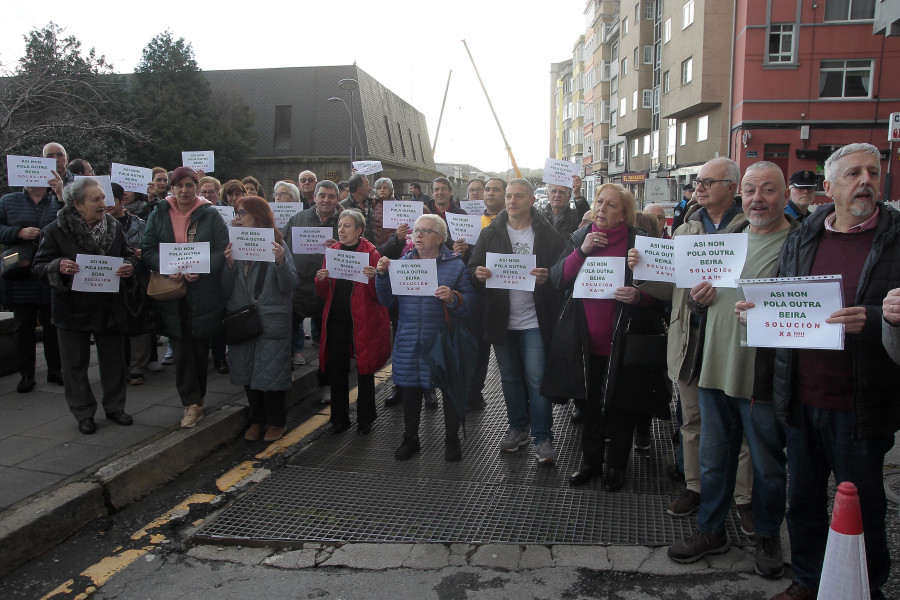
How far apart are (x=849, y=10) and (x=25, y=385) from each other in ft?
106

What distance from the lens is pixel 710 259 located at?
3.31 meters

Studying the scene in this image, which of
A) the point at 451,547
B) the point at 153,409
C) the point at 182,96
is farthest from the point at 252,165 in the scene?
the point at 451,547

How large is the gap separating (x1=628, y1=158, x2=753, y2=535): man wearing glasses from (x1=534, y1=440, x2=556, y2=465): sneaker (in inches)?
39.9

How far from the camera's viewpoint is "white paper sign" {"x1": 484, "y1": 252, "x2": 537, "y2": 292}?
474cm

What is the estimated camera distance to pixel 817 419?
9.34 feet

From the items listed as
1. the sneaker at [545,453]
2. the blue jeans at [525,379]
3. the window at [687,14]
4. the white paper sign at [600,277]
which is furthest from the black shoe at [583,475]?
the window at [687,14]

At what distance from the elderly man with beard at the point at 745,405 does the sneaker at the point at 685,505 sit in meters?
0.41

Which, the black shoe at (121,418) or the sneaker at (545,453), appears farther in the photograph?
the black shoe at (121,418)

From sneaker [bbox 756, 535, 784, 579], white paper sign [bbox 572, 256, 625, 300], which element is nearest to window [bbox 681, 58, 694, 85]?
white paper sign [bbox 572, 256, 625, 300]

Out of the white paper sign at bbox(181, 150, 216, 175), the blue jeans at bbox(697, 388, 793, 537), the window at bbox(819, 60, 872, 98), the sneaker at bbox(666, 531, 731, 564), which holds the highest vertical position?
the window at bbox(819, 60, 872, 98)

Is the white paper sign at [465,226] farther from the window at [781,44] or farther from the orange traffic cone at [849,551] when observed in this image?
the window at [781,44]

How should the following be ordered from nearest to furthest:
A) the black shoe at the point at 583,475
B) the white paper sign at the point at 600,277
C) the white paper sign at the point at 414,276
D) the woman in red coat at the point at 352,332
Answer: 1. the white paper sign at the point at 600,277
2. the black shoe at the point at 583,475
3. the white paper sign at the point at 414,276
4. the woman in red coat at the point at 352,332

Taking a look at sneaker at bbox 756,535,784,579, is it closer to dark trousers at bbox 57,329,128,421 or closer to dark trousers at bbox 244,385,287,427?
dark trousers at bbox 244,385,287,427

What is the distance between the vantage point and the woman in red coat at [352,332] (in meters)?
5.47
